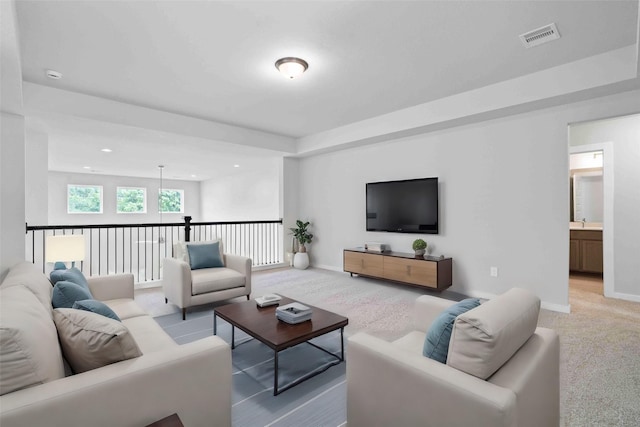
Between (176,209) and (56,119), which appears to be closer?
(56,119)

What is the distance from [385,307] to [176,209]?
32.1 feet

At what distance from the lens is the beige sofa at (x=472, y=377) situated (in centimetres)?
112

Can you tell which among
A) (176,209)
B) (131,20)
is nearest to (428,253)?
(131,20)

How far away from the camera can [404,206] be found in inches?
195

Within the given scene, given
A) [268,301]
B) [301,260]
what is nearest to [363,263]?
[301,260]

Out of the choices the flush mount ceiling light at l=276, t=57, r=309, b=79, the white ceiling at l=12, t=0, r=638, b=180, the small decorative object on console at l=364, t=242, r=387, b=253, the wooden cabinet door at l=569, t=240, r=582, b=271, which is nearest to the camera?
the white ceiling at l=12, t=0, r=638, b=180

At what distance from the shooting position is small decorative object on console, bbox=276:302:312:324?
2.41 meters

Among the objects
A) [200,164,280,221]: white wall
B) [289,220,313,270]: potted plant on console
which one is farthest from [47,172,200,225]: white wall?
[289,220,313,270]: potted plant on console

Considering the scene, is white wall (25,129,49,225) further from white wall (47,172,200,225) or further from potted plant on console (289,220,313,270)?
white wall (47,172,200,225)

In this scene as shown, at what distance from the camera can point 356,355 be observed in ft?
4.92

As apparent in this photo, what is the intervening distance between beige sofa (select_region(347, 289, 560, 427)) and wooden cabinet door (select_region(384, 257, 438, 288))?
263 centimetres

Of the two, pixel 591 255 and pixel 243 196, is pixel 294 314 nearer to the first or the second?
pixel 591 255

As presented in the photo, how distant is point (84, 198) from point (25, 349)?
10.5 m

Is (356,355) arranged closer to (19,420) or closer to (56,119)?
(19,420)
